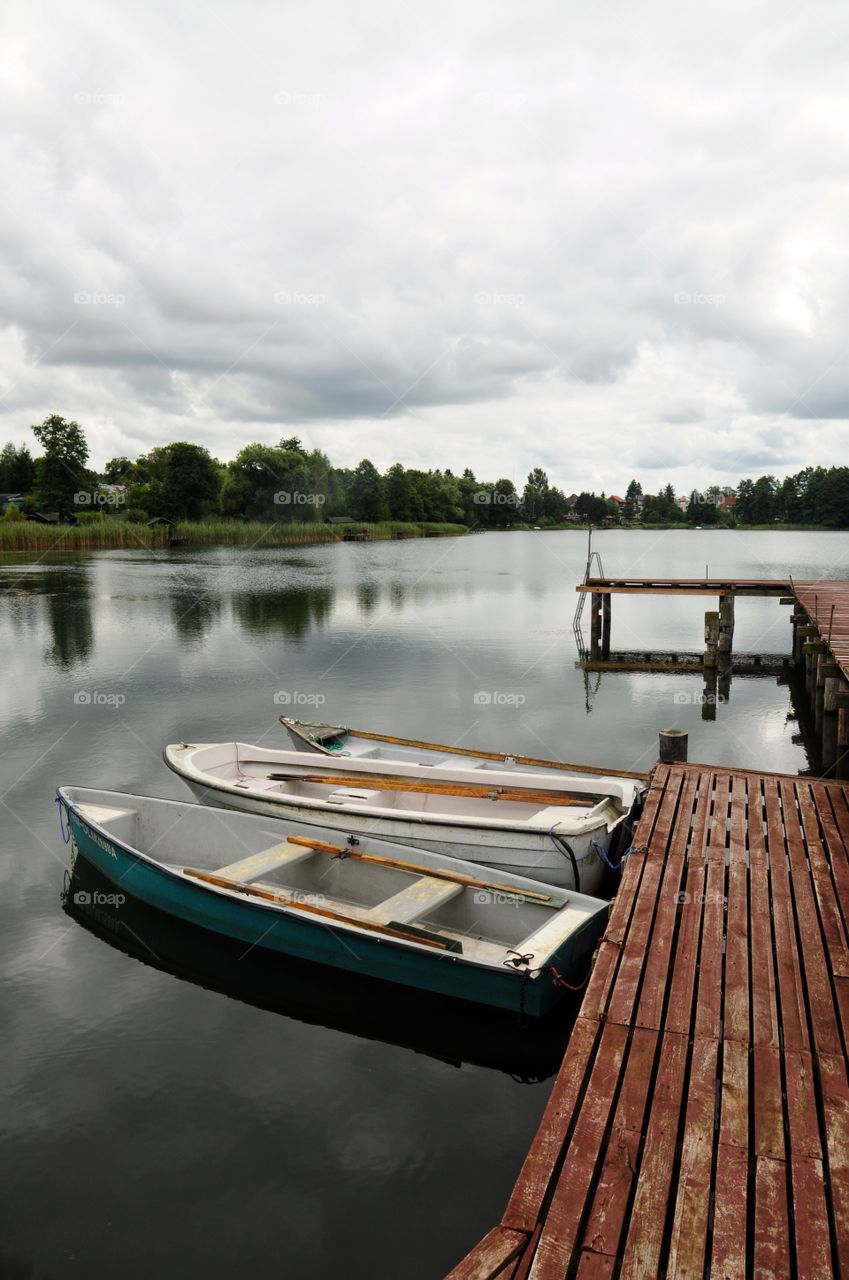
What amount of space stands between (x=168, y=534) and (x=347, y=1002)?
Answer: 89685 millimetres

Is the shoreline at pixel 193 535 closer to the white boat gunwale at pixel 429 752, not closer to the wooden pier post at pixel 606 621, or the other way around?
the wooden pier post at pixel 606 621

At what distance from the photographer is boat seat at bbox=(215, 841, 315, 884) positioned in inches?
385

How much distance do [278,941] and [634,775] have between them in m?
5.57

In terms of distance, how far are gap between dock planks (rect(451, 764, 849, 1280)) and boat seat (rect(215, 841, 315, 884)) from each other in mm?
Result: 4015

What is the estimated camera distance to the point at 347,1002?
8.88 metres

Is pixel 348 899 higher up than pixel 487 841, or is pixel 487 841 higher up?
pixel 487 841

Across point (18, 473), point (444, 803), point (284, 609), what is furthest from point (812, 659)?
point (18, 473)

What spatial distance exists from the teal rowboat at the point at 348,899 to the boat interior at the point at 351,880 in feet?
0.05

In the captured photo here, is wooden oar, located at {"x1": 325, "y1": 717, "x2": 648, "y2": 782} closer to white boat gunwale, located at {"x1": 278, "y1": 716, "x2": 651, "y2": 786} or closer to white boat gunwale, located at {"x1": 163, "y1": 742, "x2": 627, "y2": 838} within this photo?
white boat gunwale, located at {"x1": 278, "y1": 716, "x2": 651, "y2": 786}

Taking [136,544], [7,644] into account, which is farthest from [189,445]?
[7,644]

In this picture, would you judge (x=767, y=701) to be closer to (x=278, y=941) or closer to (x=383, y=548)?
(x=278, y=941)

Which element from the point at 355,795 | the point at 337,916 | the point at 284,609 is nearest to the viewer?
A: the point at 337,916

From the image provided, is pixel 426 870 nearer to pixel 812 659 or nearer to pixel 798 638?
pixel 812 659

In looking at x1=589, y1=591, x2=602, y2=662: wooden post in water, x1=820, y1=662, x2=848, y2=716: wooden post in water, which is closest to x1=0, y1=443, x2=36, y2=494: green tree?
x1=589, y1=591, x2=602, y2=662: wooden post in water
